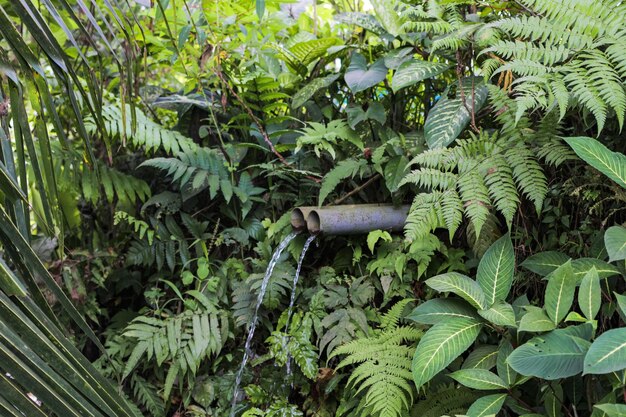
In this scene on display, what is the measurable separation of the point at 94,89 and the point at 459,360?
5.03ft

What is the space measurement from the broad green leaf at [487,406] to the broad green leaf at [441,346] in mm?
132

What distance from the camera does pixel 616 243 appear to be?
1.55m

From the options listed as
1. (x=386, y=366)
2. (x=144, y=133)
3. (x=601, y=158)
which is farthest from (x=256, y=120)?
(x=601, y=158)

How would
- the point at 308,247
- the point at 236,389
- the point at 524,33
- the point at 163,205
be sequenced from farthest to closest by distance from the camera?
1. the point at 163,205
2. the point at 308,247
3. the point at 236,389
4. the point at 524,33

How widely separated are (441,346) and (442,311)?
0.14 metres

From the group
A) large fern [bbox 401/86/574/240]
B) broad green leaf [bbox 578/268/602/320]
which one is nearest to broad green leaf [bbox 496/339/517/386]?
broad green leaf [bbox 578/268/602/320]

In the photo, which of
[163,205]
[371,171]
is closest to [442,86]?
[371,171]

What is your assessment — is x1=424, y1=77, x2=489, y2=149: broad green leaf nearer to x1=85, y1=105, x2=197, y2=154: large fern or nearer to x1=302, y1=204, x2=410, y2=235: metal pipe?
x1=302, y1=204, x2=410, y2=235: metal pipe

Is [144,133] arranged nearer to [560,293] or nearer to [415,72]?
Result: [415,72]

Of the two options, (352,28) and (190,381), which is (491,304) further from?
(352,28)

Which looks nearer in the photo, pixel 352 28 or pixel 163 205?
pixel 163 205

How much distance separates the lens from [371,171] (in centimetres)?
256

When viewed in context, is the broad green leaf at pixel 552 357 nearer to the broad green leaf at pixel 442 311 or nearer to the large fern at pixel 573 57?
the broad green leaf at pixel 442 311

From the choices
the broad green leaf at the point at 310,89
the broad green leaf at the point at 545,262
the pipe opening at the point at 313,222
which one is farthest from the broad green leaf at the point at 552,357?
the broad green leaf at the point at 310,89
